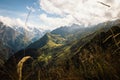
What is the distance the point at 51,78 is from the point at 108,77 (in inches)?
36.4

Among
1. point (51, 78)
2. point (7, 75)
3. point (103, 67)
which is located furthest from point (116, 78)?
point (7, 75)

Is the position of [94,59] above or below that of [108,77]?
above

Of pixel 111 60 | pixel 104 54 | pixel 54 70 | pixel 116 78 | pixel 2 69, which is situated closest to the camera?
pixel 116 78

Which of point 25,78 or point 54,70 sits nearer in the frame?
point 25,78

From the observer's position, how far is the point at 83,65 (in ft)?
9.76

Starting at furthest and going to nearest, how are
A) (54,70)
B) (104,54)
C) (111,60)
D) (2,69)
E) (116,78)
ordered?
(54,70) < (104,54) < (111,60) < (2,69) < (116,78)

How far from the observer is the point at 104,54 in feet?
9.30

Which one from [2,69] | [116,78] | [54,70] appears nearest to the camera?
[116,78]

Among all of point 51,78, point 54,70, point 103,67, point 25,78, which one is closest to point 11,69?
point 25,78

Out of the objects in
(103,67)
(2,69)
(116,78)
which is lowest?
(116,78)

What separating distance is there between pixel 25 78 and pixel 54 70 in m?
0.80

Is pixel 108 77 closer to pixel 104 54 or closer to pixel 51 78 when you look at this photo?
pixel 104 54

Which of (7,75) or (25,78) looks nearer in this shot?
(7,75)

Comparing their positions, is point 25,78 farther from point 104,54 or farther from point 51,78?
point 104,54
